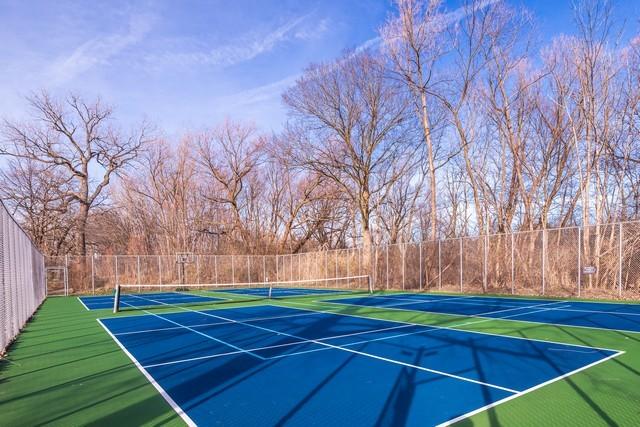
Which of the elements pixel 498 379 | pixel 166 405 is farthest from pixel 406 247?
pixel 166 405

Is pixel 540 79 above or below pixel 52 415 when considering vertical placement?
above

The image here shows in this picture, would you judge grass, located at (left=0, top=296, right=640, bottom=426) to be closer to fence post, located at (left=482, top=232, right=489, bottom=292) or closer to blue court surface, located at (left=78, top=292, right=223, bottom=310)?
blue court surface, located at (left=78, top=292, right=223, bottom=310)

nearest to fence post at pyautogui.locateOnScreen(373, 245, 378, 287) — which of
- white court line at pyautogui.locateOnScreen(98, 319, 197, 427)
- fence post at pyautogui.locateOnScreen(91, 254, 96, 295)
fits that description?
fence post at pyautogui.locateOnScreen(91, 254, 96, 295)

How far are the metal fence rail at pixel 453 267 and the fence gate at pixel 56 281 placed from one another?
5 cm

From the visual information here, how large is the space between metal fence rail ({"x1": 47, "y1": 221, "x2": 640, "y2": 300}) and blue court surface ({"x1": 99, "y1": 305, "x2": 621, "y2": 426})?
406 inches

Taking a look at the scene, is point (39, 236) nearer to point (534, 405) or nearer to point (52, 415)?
point (52, 415)

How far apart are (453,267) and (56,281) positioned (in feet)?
77.5

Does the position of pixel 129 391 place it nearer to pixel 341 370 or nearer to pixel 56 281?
pixel 341 370

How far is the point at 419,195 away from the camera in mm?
38156

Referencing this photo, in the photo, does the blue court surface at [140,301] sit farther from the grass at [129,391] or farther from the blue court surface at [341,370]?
the grass at [129,391]

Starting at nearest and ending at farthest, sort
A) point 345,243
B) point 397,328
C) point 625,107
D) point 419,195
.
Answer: point 397,328 < point 625,107 < point 419,195 < point 345,243

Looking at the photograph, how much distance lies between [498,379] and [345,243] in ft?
123

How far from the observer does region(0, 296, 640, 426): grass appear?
167 inches

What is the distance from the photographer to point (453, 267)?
2177cm
